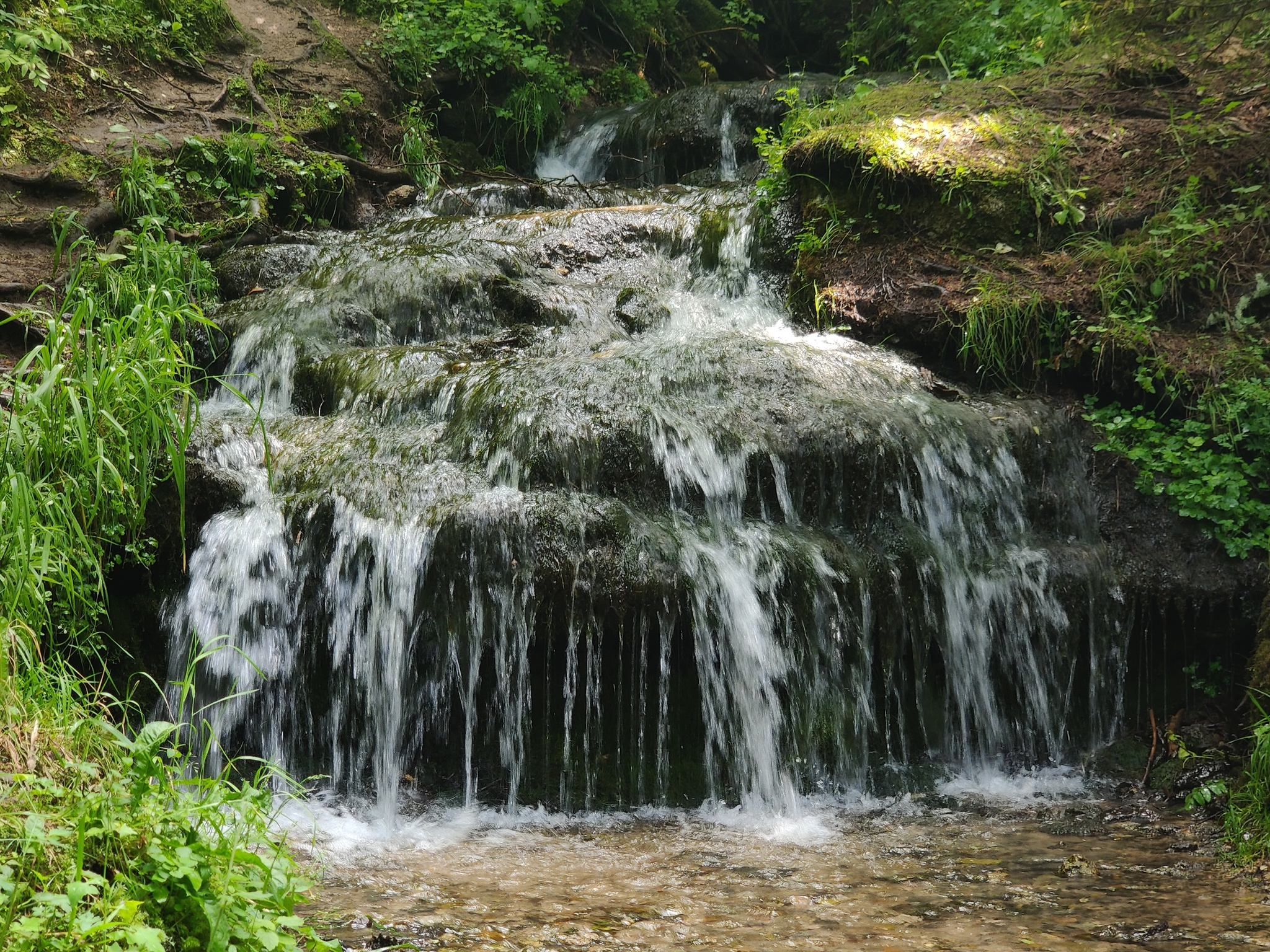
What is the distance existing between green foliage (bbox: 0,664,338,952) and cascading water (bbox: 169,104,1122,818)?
86cm

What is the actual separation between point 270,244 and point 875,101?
465 cm

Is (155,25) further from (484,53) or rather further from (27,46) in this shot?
(484,53)

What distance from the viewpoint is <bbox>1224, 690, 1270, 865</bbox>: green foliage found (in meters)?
3.23

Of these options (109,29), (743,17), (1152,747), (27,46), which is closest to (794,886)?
(1152,747)

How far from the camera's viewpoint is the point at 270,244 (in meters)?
7.00

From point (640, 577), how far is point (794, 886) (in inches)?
58.0

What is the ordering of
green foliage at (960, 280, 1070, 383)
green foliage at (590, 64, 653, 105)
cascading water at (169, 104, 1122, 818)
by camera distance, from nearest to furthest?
cascading water at (169, 104, 1122, 818), green foliage at (960, 280, 1070, 383), green foliage at (590, 64, 653, 105)

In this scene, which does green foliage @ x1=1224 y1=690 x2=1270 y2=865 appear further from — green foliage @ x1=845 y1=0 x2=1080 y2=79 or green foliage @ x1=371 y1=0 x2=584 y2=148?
green foliage @ x1=371 y1=0 x2=584 y2=148

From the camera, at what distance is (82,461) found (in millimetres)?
3746

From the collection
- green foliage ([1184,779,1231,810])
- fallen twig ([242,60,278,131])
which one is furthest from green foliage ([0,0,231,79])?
green foliage ([1184,779,1231,810])

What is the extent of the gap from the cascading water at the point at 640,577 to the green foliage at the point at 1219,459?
1.26 feet

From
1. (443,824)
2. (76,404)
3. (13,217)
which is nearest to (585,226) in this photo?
(13,217)

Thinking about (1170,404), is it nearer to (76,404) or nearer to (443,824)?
(443,824)

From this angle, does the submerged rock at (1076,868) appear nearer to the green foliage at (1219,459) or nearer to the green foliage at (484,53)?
the green foliage at (1219,459)
